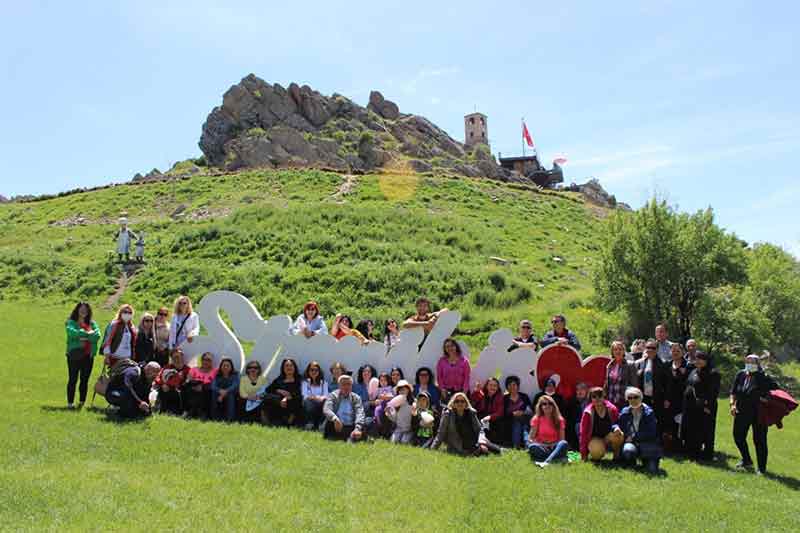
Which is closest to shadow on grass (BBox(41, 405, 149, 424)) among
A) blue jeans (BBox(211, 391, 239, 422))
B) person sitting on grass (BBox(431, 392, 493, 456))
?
blue jeans (BBox(211, 391, 239, 422))

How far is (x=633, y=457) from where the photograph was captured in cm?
915

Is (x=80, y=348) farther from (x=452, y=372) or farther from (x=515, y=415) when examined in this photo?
(x=515, y=415)

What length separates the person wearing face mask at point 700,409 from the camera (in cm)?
1000

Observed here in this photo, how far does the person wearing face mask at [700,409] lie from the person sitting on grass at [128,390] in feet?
27.4

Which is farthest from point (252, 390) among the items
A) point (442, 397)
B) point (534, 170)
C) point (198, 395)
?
point (534, 170)

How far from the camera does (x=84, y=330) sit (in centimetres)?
1035

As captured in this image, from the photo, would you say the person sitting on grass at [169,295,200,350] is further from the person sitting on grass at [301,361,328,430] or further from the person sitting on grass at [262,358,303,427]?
the person sitting on grass at [301,361,328,430]

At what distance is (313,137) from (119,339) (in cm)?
6606

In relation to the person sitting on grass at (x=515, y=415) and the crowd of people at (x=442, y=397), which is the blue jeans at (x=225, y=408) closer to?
the crowd of people at (x=442, y=397)

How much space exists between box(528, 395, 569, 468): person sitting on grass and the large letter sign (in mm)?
1178

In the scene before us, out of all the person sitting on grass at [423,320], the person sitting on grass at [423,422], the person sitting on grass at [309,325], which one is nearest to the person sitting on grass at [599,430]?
the person sitting on grass at [423,422]

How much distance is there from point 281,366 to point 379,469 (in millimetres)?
3529

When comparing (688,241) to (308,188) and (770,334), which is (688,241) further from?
(308,188)

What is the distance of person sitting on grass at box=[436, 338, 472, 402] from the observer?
421 inches
